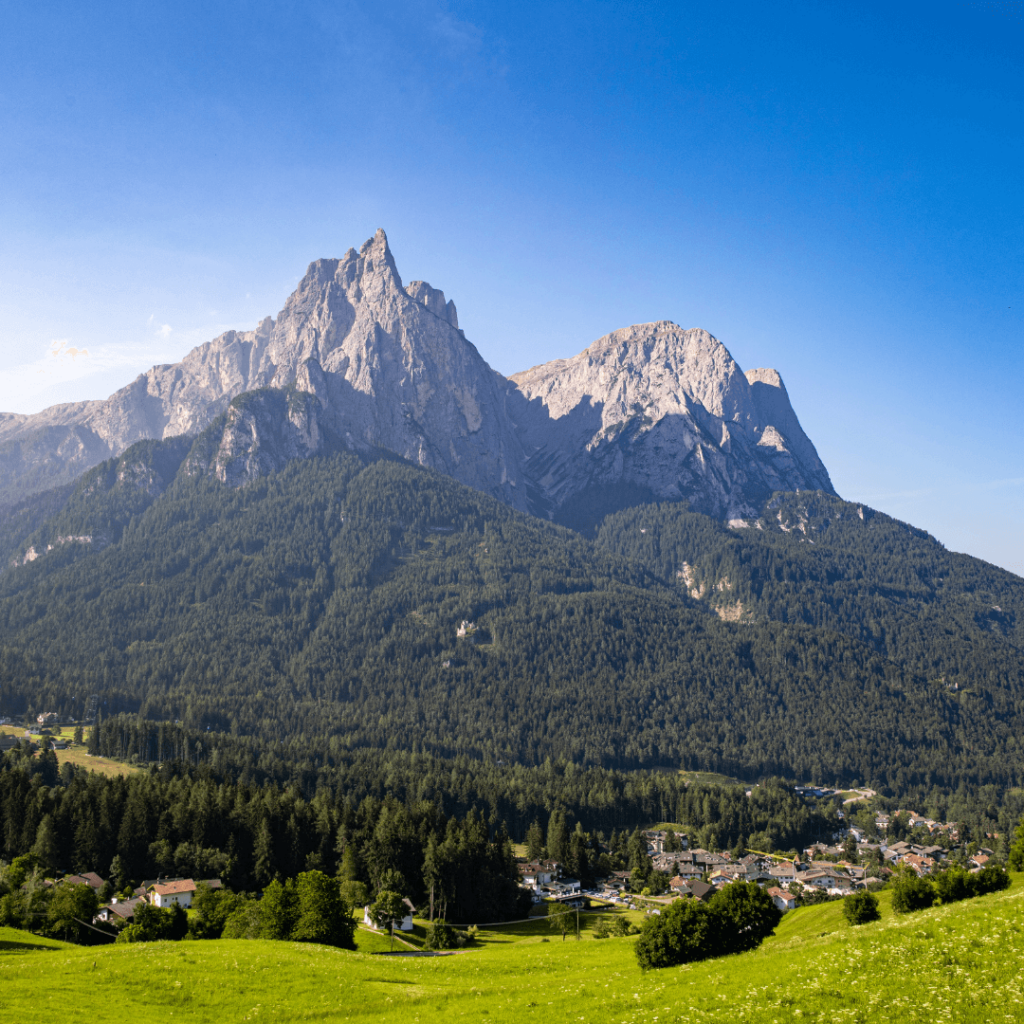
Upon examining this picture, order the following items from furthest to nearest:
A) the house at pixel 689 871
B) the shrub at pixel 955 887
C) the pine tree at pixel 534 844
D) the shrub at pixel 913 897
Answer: the pine tree at pixel 534 844 → the house at pixel 689 871 → the shrub at pixel 913 897 → the shrub at pixel 955 887

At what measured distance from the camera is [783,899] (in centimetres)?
12031

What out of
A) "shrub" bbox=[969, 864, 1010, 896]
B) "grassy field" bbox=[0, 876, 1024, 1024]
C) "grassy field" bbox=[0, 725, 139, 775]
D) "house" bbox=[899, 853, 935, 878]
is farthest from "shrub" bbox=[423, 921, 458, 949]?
"house" bbox=[899, 853, 935, 878]

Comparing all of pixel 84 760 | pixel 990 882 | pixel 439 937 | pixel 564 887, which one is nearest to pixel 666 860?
pixel 564 887

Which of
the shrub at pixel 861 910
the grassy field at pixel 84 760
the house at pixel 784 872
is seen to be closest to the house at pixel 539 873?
the house at pixel 784 872

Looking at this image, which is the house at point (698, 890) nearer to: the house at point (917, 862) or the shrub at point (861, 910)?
the house at point (917, 862)

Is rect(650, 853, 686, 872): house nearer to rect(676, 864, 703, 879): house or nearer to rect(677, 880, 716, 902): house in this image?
rect(676, 864, 703, 879): house

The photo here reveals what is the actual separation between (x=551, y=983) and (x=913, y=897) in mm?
33258

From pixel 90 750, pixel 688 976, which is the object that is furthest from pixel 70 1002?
pixel 90 750

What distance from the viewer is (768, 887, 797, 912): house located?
383 feet

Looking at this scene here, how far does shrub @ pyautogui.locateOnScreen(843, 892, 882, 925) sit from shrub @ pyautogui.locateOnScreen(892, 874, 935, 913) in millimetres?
5003

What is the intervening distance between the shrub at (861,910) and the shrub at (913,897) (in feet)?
16.4

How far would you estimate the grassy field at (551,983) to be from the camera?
31312 millimetres

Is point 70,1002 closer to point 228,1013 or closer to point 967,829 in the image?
point 228,1013

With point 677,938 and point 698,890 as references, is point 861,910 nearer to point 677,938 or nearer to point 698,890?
point 677,938
